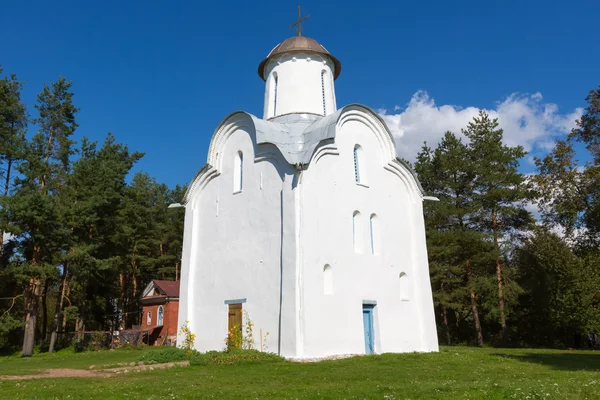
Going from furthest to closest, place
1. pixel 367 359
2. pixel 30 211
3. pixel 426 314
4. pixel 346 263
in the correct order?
pixel 30 211 < pixel 426 314 < pixel 346 263 < pixel 367 359

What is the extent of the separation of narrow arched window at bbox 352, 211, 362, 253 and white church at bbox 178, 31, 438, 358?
34 mm

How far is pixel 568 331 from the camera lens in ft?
92.5

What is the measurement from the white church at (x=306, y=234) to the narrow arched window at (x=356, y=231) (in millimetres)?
34

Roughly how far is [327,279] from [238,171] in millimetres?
5199

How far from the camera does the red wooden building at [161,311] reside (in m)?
31.1

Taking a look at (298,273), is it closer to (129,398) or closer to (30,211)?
(129,398)

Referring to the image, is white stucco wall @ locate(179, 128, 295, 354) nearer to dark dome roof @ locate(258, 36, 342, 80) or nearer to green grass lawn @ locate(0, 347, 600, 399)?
green grass lawn @ locate(0, 347, 600, 399)

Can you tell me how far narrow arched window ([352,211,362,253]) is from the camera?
51.7 feet

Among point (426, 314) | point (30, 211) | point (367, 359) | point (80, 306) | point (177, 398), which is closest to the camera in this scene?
point (177, 398)

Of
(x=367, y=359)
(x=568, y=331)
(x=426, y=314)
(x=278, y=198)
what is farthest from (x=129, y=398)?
(x=568, y=331)

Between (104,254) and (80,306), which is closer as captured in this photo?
(104,254)

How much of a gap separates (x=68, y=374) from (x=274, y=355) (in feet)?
17.5

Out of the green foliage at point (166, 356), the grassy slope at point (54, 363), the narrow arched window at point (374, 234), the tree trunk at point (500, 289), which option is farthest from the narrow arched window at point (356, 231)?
the tree trunk at point (500, 289)

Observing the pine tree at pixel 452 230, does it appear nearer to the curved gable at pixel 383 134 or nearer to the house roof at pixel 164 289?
the curved gable at pixel 383 134
